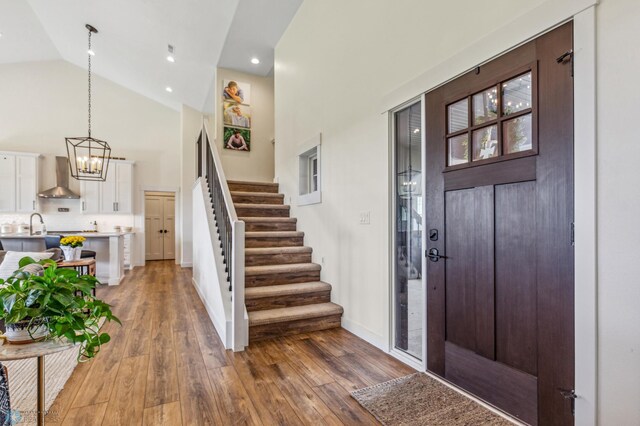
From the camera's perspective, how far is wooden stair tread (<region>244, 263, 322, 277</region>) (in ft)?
11.8

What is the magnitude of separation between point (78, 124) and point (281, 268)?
7.96 metres

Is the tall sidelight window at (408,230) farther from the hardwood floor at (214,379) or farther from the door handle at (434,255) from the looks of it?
the hardwood floor at (214,379)

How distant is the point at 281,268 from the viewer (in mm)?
3777

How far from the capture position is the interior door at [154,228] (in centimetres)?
935

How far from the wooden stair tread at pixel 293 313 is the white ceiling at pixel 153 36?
13.8 feet

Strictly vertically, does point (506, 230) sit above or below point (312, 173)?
below

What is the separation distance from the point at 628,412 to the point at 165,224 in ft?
33.5

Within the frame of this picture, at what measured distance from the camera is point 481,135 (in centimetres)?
208

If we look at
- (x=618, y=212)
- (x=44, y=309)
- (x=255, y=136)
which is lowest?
(x=44, y=309)

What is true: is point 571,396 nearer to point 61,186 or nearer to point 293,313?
point 293,313

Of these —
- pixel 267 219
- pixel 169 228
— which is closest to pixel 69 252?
pixel 267 219

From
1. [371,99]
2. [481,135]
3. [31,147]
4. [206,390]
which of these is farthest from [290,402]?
[31,147]

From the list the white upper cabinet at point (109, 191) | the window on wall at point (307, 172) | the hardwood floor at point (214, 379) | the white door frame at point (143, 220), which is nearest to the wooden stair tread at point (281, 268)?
the hardwood floor at point (214, 379)

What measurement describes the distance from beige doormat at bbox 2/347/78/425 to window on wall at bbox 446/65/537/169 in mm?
3106
